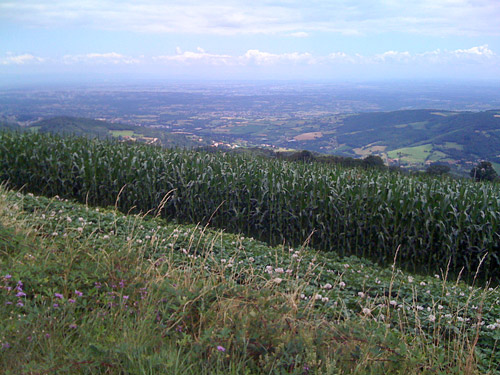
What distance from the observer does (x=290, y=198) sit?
8.88m

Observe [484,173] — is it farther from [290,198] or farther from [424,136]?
[424,136]

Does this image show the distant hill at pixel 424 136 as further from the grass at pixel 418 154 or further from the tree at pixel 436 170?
the tree at pixel 436 170

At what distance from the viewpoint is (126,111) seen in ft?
149

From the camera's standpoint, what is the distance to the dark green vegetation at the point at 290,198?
786cm

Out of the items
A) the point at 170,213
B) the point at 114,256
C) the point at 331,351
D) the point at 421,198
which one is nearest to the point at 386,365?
the point at 331,351

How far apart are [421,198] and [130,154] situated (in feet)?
23.5

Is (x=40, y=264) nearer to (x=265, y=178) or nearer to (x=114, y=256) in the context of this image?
(x=114, y=256)

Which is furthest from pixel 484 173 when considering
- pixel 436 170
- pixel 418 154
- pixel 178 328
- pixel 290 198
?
pixel 418 154

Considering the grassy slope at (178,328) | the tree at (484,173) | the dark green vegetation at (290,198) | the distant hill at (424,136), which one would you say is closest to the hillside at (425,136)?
the distant hill at (424,136)

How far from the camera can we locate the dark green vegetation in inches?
310

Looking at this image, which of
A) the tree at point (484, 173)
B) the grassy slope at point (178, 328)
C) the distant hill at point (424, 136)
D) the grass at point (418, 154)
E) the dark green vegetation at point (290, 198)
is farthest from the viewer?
the distant hill at point (424, 136)

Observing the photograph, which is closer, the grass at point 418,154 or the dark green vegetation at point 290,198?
the dark green vegetation at point 290,198

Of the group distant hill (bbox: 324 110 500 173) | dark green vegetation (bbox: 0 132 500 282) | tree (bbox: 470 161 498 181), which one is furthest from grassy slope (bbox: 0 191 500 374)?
distant hill (bbox: 324 110 500 173)

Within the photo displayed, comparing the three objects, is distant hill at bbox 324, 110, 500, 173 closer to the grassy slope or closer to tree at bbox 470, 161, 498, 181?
tree at bbox 470, 161, 498, 181
